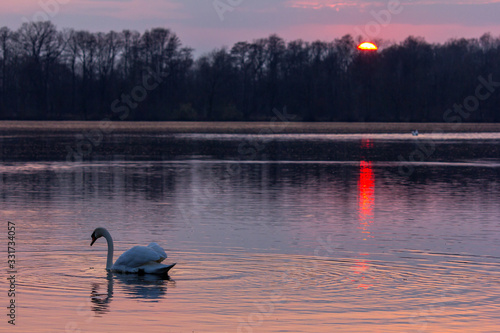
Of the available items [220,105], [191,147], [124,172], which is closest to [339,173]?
[124,172]

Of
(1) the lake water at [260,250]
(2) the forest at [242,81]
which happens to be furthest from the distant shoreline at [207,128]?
(1) the lake water at [260,250]

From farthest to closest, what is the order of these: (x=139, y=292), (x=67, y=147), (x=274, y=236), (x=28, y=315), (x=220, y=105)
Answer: (x=220, y=105), (x=67, y=147), (x=274, y=236), (x=139, y=292), (x=28, y=315)

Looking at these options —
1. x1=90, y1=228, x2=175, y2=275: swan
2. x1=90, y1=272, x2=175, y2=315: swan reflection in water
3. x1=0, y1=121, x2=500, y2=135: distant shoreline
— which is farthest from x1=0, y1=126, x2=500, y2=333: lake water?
x1=0, y1=121, x2=500, y2=135: distant shoreline

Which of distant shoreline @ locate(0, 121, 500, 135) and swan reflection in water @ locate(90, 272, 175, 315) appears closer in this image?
swan reflection in water @ locate(90, 272, 175, 315)

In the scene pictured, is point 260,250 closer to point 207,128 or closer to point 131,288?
point 131,288

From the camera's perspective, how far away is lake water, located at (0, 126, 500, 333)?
10.5 m

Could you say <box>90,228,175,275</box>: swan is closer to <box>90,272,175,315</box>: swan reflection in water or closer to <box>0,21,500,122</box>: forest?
<box>90,272,175,315</box>: swan reflection in water

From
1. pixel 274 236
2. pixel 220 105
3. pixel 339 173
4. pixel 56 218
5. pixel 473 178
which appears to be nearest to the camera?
pixel 274 236

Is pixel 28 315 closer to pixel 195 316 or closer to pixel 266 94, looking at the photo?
pixel 195 316

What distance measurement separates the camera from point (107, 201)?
73.7ft

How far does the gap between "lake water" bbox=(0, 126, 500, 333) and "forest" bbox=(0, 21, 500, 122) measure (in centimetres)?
8686

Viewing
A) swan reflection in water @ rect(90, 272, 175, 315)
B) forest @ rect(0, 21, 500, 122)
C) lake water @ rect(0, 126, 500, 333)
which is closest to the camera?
lake water @ rect(0, 126, 500, 333)

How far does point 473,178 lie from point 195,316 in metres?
22.1

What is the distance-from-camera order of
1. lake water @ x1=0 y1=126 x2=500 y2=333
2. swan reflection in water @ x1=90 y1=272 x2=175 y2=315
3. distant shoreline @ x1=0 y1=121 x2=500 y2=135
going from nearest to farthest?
lake water @ x1=0 y1=126 x2=500 y2=333 < swan reflection in water @ x1=90 y1=272 x2=175 y2=315 < distant shoreline @ x1=0 y1=121 x2=500 y2=135
